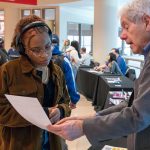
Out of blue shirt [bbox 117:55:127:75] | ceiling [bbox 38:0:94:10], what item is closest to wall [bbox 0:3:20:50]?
ceiling [bbox 38:0:94:10]

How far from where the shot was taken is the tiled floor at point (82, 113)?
13.3 feet

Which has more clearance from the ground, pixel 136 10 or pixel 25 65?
pixel 136 10

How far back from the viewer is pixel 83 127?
1145 millimetres

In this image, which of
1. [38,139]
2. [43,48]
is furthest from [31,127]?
[43,48]

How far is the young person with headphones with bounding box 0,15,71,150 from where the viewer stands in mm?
1506

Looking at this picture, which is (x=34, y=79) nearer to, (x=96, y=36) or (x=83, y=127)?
(x=83, y=127)

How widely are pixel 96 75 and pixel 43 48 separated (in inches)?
221

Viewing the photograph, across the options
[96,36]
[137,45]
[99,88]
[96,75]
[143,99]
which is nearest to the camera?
[143,99]

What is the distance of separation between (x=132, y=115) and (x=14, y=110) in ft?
2.19

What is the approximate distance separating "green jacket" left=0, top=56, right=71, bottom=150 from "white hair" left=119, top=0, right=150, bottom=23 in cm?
62

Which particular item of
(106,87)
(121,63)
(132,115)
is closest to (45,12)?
(121,63)

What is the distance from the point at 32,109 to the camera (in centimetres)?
123

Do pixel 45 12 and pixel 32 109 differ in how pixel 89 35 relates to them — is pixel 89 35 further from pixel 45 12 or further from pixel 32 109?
pixel 32 109

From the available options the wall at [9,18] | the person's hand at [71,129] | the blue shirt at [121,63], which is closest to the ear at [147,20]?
the person's hand at [71,129]
